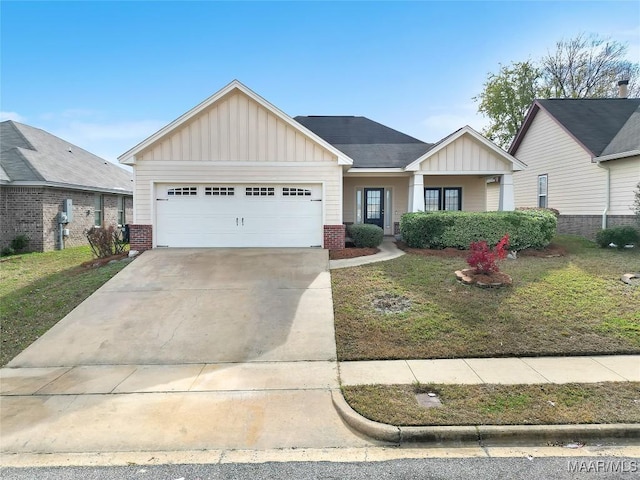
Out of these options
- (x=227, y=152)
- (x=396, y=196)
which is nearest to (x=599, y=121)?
(x=396, y=196)

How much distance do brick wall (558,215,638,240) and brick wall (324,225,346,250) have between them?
10.3 m

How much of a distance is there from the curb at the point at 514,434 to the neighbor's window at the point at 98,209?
2024 centimetres

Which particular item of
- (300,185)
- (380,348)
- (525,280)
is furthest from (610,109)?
(380,348)

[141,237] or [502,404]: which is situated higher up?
[141,237]

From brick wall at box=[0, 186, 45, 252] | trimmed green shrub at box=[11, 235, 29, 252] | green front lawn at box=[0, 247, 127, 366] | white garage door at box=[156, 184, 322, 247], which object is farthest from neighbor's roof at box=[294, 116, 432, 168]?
trimmed green shrub at box=[11, 235, 29, 252]

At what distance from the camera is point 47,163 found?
17.6 meters

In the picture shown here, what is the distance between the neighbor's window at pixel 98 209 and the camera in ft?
64.2

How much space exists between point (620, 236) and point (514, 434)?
1183 cm

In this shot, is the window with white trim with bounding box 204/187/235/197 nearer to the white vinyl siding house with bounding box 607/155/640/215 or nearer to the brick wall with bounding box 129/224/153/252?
the brick wall with bounding box 129/224/153/252

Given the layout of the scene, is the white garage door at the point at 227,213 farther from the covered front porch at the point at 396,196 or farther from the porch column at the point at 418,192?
the covered front porch at the point at 396,196

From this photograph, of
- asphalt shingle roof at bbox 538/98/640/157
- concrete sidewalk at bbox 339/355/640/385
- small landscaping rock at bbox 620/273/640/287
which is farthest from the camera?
asphalt shingle roof at bbox 538/98/640/157

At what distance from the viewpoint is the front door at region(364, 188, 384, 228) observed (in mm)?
17031

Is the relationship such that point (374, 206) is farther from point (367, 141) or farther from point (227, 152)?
point (227, 152)

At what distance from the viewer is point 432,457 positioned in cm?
361
